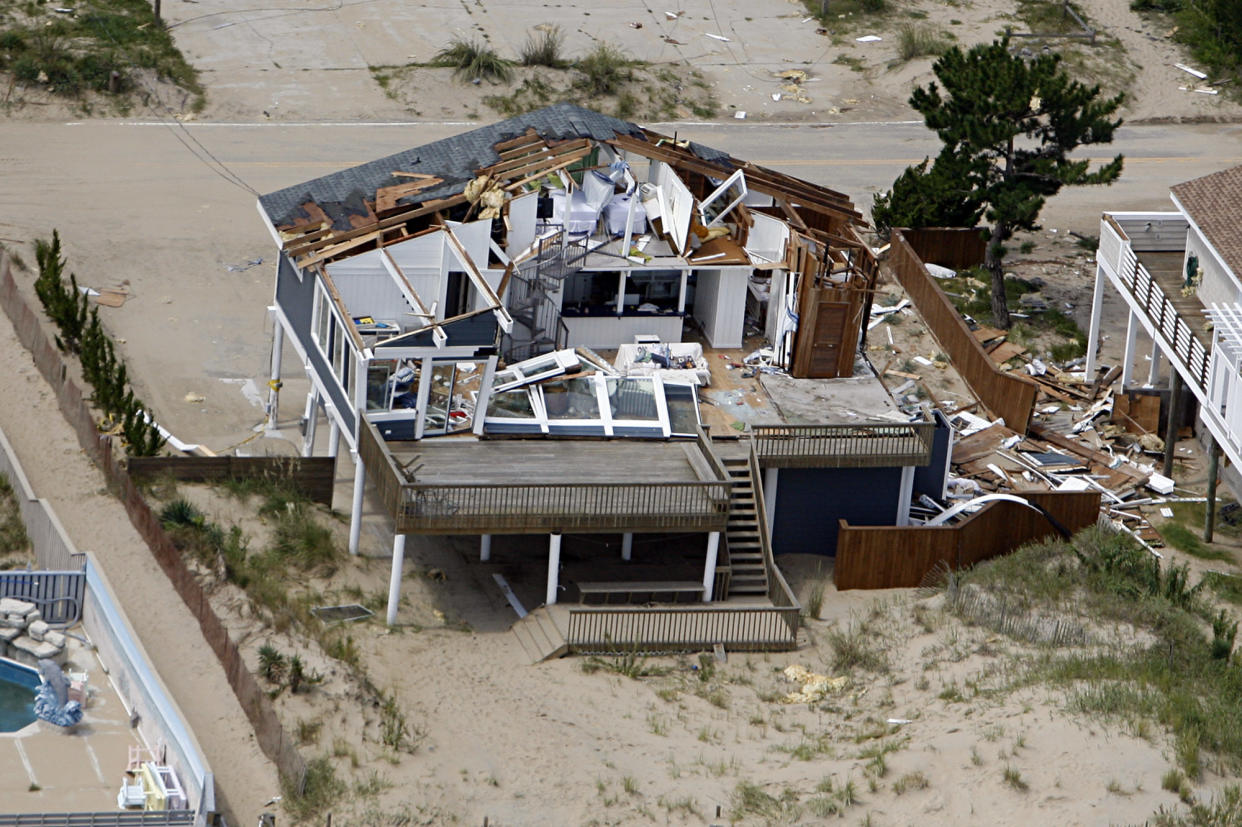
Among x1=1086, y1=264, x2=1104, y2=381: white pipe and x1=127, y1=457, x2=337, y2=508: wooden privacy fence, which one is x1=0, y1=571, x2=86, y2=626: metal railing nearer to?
x1=127, y1=457, x2=337, y2=508: wooden privacy fence

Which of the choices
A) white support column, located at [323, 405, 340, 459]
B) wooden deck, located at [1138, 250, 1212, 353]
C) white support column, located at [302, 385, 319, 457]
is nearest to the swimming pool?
white support column, located at [323, 405, 340, 459]

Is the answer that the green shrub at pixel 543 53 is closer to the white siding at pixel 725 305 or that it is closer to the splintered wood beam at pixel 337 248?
the white siding at pixel 725 305

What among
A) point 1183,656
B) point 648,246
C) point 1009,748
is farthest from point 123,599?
point 1183,656

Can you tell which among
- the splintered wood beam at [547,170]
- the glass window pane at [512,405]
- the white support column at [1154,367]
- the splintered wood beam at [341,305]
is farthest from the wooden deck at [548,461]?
the white support column at [1154,367]

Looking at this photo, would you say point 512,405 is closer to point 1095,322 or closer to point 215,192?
point 1095,322

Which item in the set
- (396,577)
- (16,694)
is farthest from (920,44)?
(16,694)

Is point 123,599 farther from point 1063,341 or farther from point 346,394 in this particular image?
point 1063,341

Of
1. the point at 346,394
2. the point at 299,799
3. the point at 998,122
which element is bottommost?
the point at 299,799
